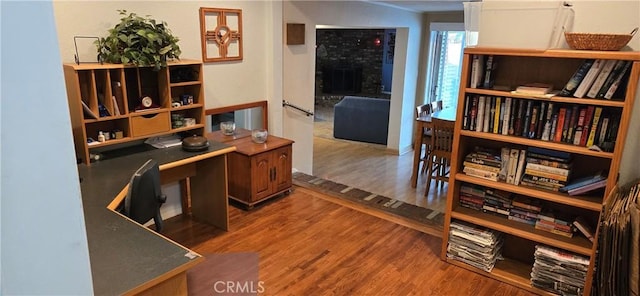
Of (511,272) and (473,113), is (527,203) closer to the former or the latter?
(511,272)

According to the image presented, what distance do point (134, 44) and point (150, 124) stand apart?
1.90 ft

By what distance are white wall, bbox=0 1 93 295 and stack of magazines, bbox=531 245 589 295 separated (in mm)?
2708

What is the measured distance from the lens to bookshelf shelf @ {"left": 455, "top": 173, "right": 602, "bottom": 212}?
2.40 meters

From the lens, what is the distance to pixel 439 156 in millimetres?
4750

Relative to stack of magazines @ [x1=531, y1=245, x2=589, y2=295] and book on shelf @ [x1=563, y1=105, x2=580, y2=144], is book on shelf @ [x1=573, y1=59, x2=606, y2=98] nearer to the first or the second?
book on shelf @ [x1=563, y1=105, x2=580, y2=144]

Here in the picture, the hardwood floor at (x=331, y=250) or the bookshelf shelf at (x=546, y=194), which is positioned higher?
the bookshelf shelf at (x=546, y=194)

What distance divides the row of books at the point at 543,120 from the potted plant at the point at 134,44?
2.11 m

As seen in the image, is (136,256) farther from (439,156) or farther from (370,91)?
(370,91)

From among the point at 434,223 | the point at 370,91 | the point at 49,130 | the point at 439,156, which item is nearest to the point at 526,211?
Result: the point at 434,223

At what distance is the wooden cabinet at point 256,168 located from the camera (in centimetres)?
366

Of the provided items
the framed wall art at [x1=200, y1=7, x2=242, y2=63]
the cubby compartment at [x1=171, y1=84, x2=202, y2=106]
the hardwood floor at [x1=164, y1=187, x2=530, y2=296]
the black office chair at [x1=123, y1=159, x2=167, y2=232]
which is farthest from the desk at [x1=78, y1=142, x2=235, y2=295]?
the framed wall art at [x1=200, y1=7, x2=242, y2=63]

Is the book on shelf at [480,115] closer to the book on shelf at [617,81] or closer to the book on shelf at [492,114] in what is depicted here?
the book on shelf at [492,114]

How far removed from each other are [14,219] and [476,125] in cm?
261

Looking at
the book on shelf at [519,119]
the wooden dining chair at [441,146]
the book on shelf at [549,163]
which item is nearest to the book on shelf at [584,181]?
the book on shelf at [549,163]
